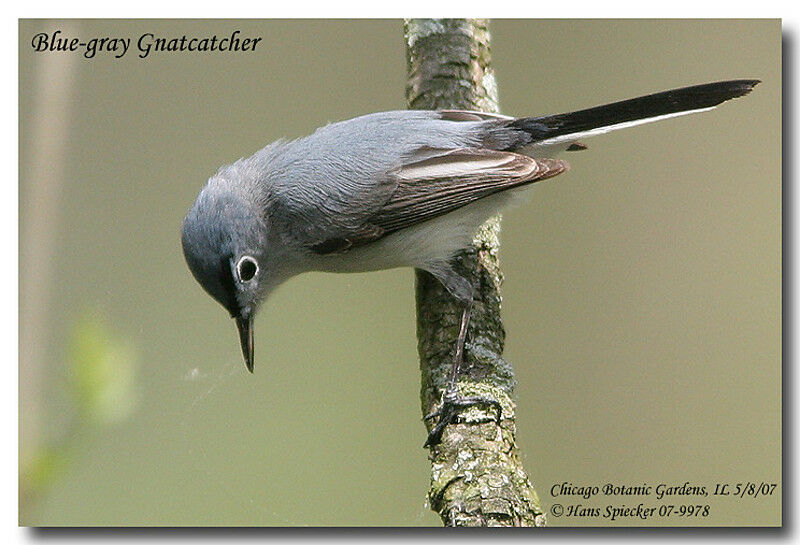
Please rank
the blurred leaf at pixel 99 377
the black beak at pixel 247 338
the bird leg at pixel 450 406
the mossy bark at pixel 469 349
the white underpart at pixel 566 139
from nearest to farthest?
the blurred leaf at pixel 99 377, the mossy bark at pixel 469 349, the bird leg at pixel 450 406, the white underpart at pixel 566 139, the black beak at pixel 247 338

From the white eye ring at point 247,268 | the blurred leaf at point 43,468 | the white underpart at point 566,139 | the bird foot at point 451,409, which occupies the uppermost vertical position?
the white underpart at point 566,139

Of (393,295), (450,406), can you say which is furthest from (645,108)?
(393,295)

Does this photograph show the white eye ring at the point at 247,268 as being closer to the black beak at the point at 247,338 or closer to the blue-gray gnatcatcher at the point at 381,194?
the blue-gray gnatcatcher at the point at 381,194

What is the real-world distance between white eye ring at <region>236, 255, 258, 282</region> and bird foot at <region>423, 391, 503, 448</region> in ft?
2.09

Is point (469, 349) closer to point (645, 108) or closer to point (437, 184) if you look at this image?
point (437, 184)

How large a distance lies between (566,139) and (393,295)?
0.85m

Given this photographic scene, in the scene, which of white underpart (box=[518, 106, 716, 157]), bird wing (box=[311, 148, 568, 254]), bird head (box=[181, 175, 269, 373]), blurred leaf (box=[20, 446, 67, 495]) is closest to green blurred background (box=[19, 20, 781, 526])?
bird head (box=[181, 175, 269, 373])

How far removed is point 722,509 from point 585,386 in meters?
0.53

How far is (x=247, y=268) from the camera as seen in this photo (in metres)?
2.22

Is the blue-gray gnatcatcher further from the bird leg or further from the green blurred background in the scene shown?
the green blurred background

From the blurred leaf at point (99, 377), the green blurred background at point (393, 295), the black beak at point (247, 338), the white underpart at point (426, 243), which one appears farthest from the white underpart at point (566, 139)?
the blurred leaf at point (99, 377)

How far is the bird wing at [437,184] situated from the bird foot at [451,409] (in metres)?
0.50

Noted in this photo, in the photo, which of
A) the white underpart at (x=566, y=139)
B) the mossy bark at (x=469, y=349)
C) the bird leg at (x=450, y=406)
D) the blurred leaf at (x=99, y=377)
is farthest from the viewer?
the white underpart at (x=566, y=139)

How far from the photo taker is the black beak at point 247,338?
228 cm
